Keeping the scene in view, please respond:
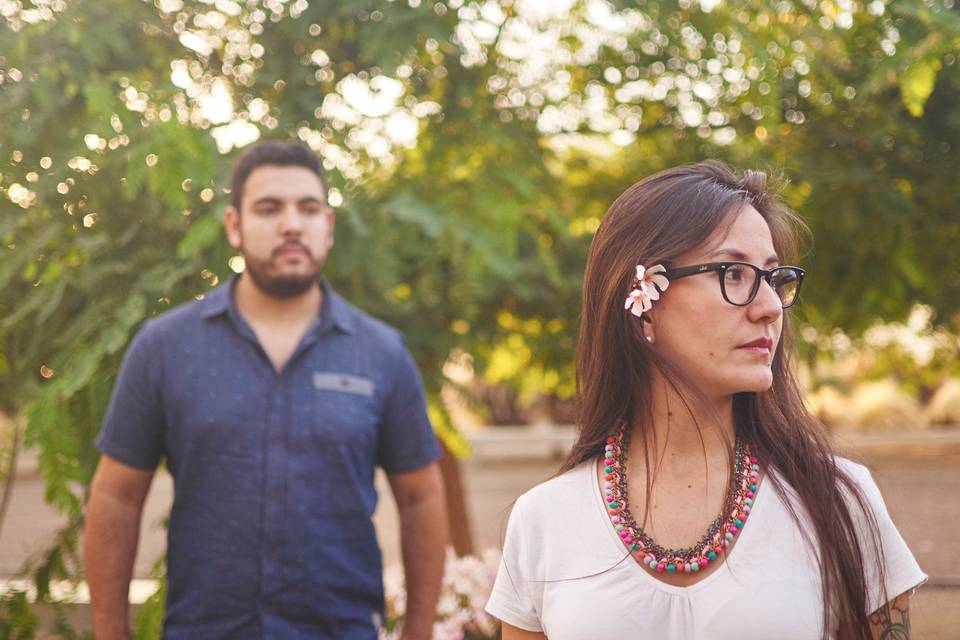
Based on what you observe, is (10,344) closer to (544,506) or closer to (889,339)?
(544,506)

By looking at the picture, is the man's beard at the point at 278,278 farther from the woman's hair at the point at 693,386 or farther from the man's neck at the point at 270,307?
A: the woman's hair at the point at 693,386

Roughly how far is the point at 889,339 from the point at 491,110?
2766 millimetres

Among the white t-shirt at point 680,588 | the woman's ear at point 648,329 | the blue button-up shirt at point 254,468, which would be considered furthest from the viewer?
the blue button-up shirt at point 254,468

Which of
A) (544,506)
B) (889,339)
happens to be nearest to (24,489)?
(889,339)

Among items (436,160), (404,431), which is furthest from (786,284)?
(436,160)

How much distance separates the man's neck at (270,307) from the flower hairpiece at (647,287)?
164 cm

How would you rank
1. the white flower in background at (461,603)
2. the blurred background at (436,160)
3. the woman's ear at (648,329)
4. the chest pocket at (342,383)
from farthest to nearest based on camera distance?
the white flower in background at (461,603) → the blurred background at (436,160) → the chest pocket at (342,383) → the woman's ear at (648,329)

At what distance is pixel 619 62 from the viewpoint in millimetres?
4789

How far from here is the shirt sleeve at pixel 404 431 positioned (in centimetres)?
328

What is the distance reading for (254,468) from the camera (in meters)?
3.04

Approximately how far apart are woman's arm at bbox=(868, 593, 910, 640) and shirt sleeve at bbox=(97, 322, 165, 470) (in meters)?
2.15

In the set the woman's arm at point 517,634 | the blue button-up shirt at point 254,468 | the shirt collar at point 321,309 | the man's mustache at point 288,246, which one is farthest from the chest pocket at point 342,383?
the woman's arm at point 517,634

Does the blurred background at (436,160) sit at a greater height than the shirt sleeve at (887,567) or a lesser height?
greater

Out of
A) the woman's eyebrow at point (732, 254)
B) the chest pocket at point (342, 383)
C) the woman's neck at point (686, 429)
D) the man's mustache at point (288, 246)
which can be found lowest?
the woman's neck at point (686, 429)
